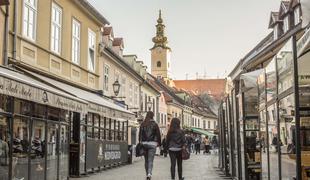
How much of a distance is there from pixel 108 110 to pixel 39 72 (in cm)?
275

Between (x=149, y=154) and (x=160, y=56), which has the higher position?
(x=160, y=56)

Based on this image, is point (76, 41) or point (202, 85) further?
point (202, 85)

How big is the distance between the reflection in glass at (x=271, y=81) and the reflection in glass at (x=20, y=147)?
5154mm

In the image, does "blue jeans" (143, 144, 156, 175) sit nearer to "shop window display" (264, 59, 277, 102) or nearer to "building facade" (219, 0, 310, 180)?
"building facade" (219, 0, 310, 180)

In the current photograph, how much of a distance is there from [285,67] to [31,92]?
17.0 ft

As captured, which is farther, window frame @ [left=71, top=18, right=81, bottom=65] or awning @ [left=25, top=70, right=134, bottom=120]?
window frame @ [left=71, top=18, right=81, bottom=65]

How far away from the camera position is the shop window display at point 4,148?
9234 millimetres

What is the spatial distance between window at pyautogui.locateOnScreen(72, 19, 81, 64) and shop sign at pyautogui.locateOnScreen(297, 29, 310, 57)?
16.8 metres

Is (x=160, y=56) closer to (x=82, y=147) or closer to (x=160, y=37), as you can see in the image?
(x=160, y=37)

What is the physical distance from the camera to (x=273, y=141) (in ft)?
23.1

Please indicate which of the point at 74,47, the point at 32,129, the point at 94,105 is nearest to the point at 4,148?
the point at 32,129

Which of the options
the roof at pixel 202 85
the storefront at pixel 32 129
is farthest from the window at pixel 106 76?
the roof at pixel 202 85

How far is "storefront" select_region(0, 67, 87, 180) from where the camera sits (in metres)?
9.30

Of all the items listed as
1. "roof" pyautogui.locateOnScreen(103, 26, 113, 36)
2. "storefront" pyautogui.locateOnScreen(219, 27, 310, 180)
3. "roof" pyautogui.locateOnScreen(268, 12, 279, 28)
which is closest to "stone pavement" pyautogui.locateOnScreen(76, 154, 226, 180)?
"storefront" pyautogui.locateOnScreen(219, 27, 310, 180)
